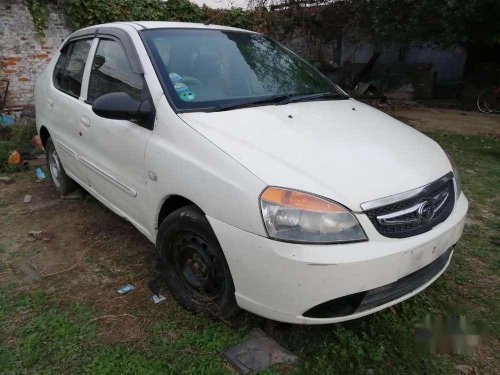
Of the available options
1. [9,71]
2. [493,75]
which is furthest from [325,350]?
[493,75]

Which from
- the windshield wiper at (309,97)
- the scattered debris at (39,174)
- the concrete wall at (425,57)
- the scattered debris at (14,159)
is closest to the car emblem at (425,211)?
the windshield wiper at (309,97)

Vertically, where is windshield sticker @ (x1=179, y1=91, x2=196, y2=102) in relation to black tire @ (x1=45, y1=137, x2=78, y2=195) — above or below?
above

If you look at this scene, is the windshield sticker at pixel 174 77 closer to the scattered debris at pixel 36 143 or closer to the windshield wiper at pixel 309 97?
the windshield wiper at pixel 309 97

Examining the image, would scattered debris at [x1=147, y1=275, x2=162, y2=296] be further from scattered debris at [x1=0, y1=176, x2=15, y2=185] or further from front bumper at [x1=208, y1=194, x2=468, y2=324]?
scattered debris at [x1=0, y1=176, x2=15, y2=185]

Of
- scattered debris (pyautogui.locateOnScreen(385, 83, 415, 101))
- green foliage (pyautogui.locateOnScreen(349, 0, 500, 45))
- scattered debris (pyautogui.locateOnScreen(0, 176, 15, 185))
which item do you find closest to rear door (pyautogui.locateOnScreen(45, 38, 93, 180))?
scattered debris (pyautogui.locateOnScreen(0, 176, 15, 185))

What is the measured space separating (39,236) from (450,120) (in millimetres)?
8865

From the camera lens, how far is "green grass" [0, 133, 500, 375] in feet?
7.08

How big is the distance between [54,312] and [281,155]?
1733 millimetres

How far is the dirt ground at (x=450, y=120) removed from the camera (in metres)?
8.37

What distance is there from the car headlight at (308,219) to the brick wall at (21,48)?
740cm

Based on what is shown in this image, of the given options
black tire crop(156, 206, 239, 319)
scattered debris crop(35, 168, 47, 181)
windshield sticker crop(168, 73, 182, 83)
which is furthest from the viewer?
scattered debris crop(35, 168, 47, 181)

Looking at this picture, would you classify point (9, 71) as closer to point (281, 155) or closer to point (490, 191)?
point (281, 155)

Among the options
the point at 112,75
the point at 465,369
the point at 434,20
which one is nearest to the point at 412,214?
the point at 465,369

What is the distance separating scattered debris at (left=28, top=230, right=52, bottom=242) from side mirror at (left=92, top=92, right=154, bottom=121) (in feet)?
5.24
